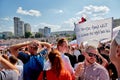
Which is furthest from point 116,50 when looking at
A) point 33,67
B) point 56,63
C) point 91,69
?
point 33,67

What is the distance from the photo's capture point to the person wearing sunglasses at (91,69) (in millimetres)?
4660

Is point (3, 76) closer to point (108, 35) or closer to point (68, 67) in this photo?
point (68, 67)

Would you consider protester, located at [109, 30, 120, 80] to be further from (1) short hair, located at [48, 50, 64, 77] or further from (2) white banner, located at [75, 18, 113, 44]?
(2) white banner, located at [75, 18, 113, 44]

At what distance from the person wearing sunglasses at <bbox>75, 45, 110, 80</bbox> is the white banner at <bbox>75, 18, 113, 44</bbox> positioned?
14.5 feet

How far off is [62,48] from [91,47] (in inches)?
40.8

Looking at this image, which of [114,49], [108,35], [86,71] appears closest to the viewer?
[114,49]

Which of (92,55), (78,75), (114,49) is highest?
(114,49)

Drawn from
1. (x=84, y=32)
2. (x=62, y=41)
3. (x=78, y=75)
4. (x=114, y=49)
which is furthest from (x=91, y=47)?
(x=84, y=32)

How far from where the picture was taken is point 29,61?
17.0ft

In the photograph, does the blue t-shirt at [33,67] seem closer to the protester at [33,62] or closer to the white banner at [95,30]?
the protester at [33,62]

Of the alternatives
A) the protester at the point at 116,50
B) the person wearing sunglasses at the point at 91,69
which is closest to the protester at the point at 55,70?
the person wearing sunglasses at the point at 91,69

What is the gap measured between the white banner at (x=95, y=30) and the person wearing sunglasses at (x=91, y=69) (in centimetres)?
441

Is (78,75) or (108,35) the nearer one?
(78,75)

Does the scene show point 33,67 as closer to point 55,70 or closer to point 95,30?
point 55,70
